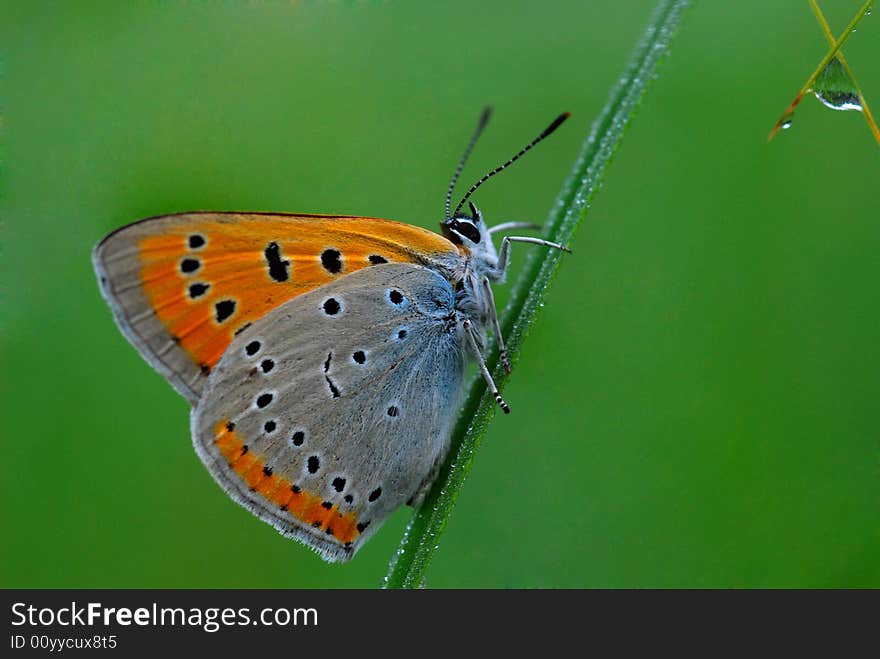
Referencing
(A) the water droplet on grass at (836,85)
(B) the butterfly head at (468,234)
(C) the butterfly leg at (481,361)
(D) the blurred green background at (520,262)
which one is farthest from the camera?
A: (D) the blurred green background at (520,262)

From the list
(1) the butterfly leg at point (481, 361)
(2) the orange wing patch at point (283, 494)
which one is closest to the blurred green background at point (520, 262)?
(1) the butterfly leg at point (481, 361)

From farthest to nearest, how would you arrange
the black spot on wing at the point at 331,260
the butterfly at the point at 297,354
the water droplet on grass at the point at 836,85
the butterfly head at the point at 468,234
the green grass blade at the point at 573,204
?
the butterfly head at the point at 468,234, the black spot on wing at the point at 331,260, the butterfly at the point at 297,354, the water droplet on grass at the point at 836,85, the green grass blade at the point at 573,204

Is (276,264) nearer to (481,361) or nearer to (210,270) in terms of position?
(210,270)

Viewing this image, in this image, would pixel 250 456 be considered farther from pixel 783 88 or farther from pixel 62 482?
pixel 783 88


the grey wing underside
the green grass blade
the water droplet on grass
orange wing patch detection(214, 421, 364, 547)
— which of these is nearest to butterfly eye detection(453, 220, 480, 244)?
the grey wing underside

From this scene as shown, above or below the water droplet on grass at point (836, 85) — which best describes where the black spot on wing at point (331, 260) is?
below

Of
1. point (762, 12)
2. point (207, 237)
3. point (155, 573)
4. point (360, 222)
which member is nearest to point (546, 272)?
point (360, 222)

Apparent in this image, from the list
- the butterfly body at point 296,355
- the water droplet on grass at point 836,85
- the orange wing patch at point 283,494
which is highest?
the water droplet on grass at point 836,85

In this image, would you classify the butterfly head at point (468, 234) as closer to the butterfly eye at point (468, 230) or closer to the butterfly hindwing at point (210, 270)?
the butterfly eye at point (468, 230)
